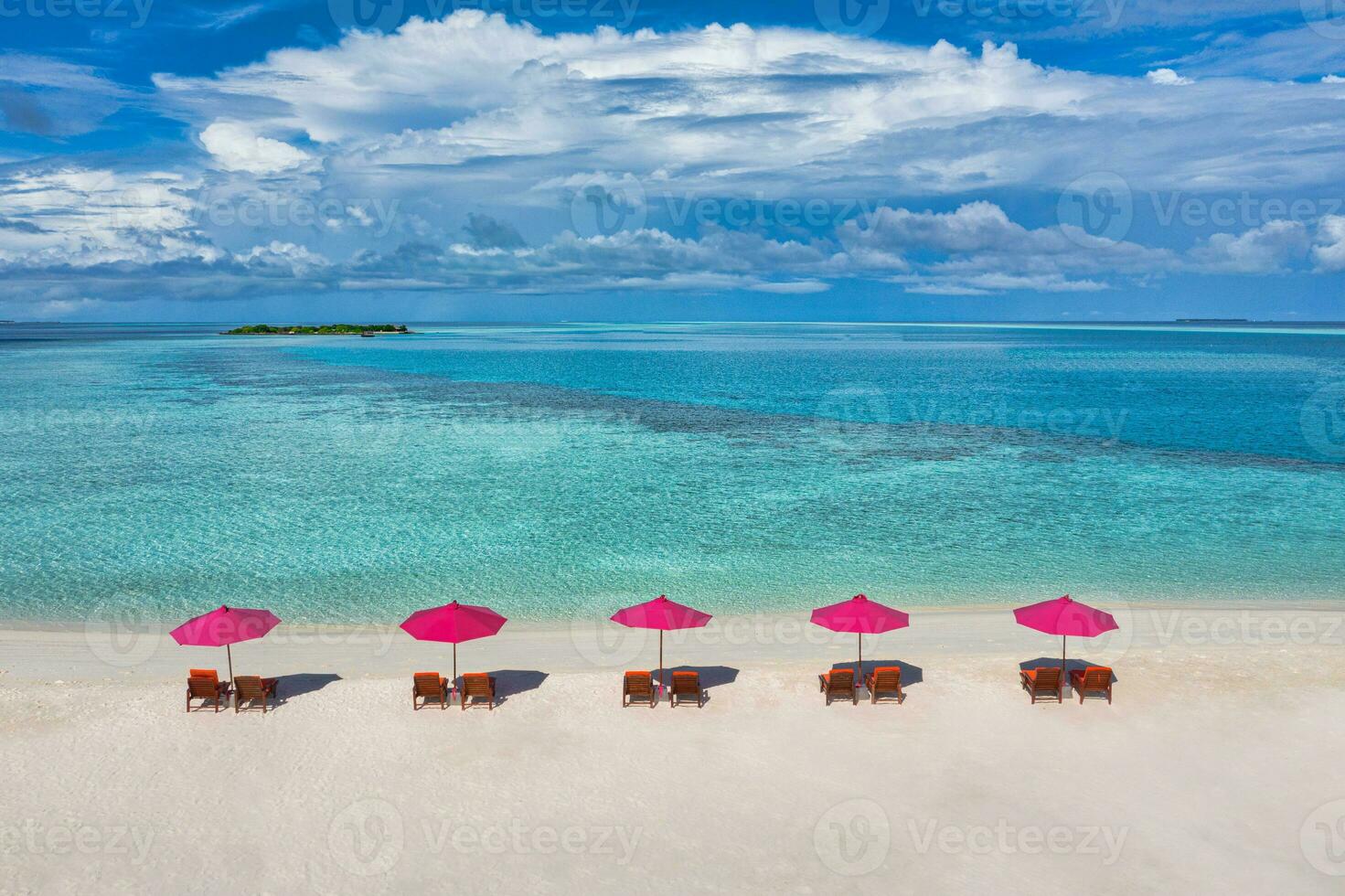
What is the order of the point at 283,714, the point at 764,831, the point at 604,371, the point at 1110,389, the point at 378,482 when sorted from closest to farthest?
the point at 764,831
the point at 283,714
the point at 378,482
the point at 1110,389
the point at 604,371

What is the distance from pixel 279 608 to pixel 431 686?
25.4ft

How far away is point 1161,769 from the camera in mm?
12219

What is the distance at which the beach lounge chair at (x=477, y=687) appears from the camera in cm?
1409

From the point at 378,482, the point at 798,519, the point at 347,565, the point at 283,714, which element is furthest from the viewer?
the point at 378,482

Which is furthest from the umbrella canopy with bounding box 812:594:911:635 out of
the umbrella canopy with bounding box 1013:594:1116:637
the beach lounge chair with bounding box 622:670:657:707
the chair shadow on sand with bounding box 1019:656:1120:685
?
the chair shadow on sand with bounding box 1019:656:1120:685

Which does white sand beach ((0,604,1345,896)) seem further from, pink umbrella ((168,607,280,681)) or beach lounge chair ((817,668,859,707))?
pink umbrella ((168,607,280,681))

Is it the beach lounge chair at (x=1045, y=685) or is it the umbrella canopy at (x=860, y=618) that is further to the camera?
the beach lounge chair at (x=1045, y=685)

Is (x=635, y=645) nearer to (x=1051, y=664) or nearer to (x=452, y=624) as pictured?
(x=452, y=624)

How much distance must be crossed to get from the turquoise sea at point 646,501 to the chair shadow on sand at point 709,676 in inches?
151

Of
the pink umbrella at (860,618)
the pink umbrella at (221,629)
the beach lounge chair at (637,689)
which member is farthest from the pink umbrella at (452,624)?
the pink umbrella at (860,618)

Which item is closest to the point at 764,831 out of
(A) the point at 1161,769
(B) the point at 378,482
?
(A) the point at 1161,769

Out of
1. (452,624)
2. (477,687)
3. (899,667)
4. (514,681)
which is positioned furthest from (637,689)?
(899,667)

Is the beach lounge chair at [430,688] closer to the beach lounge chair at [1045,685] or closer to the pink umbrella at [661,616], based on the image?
the pink umbrella at [661,616]

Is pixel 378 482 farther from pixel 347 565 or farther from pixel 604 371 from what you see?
pixel 604 371
